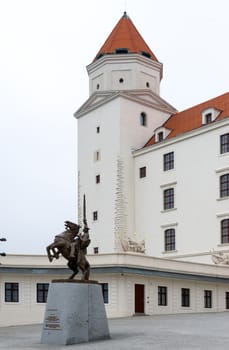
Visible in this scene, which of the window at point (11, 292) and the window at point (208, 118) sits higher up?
the window at point (208, 118)

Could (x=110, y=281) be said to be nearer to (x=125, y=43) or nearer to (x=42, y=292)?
(x=42, y=292)

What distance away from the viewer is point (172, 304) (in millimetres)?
38094

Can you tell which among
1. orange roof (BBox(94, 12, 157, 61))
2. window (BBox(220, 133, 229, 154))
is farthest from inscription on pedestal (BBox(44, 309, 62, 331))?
orange roof (BBox(94, 12, 157, 61))

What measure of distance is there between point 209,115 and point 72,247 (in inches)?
1274

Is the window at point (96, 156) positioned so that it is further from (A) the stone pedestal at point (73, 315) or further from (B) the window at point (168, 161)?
(A) the stone pedestal at point (73, 315)

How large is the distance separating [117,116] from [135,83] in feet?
13.4

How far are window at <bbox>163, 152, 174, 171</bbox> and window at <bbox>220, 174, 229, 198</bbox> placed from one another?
5446 mm

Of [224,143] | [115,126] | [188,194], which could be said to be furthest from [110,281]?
[115,126]

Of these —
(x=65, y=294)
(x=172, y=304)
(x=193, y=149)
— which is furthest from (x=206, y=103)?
(x=65, y=294)

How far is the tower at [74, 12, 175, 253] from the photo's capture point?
175ft

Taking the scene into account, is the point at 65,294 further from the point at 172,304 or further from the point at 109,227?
the point at 109,227

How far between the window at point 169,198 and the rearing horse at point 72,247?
103 ft

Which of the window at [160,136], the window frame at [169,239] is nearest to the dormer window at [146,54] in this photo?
the window at [160,136]

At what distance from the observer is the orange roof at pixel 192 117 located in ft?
166
